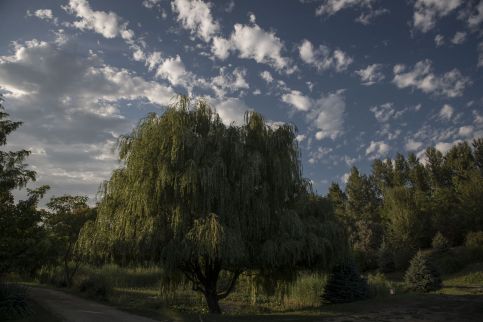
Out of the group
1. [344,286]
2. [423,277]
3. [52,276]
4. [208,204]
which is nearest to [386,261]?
[423,277]

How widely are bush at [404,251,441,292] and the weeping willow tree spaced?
31.0 ft

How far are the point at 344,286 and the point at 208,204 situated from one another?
8181mm

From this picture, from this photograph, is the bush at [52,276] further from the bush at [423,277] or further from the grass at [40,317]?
the bush at [423,277]

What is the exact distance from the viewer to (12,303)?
511 inches

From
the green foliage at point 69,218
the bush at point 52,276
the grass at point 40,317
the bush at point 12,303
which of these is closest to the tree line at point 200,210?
the bush at point 12,303

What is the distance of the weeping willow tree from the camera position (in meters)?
14.1

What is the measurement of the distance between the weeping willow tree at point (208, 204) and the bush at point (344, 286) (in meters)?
2.70

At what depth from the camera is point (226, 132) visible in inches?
639

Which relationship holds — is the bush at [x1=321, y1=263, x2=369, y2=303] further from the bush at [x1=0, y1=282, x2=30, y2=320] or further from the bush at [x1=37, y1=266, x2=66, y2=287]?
the bush at [x1=37, y1=266, x2=66, y2=287]

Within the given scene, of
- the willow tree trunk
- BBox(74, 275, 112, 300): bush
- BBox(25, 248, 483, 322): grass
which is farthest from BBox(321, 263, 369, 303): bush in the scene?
BBox(74, 275, 112, 300): bush

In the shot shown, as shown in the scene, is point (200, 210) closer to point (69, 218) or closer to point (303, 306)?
point (303, 306)

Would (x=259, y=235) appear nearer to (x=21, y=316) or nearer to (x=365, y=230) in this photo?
(x=21, y=316)

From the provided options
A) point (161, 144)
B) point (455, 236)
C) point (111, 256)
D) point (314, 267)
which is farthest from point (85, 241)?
point (455, 236)

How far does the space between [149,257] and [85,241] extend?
303 centimetres
